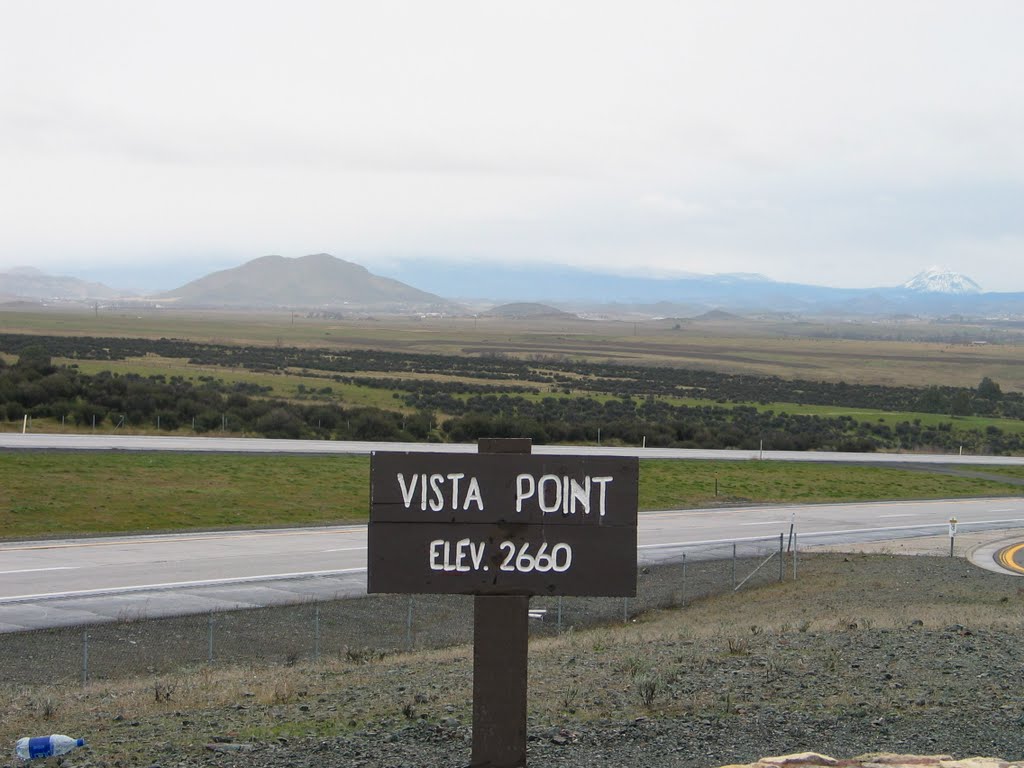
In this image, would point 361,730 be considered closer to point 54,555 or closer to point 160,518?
point 54,555

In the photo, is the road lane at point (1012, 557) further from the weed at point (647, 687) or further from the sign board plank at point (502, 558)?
the sign board plank at point (502, 558)

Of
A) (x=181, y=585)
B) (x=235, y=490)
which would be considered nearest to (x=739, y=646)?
(x=181, y=585)

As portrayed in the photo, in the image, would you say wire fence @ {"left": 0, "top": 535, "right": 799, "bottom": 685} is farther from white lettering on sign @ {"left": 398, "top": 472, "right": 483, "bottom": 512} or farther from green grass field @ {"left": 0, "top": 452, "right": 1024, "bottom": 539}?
green grass field @ {"left": 0, "top": 452, "right": 1024, "bottom": 539}

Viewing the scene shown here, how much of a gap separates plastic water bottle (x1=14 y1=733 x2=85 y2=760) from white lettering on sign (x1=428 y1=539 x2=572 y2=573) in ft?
12.2

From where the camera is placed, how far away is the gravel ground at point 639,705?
8.53 metres

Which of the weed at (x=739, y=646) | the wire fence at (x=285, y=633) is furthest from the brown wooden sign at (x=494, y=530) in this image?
the wire fence at (x=285, y=633)

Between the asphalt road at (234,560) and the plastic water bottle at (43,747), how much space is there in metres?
11.3

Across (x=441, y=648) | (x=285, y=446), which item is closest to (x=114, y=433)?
(x=285, y=446)

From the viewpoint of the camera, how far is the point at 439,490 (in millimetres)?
7168

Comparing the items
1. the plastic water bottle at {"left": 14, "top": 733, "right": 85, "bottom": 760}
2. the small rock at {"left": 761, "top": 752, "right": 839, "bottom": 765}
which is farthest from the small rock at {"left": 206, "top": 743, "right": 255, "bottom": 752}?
the small rock at {"left": 761, "top": 752, "right": 839, "bottom": 765}

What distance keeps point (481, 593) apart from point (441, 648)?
11.6 meters

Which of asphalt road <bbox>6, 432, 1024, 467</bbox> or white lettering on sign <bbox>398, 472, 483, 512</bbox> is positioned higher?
white lettering on sign <bbox>398, 472, 483, 512</bbox>

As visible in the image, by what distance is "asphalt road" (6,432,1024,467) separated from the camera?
1681 inches

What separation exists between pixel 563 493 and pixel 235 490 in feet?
102
